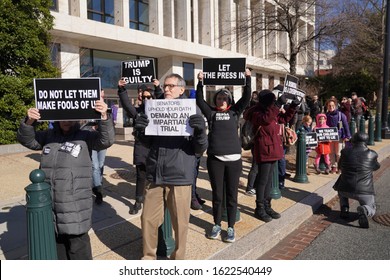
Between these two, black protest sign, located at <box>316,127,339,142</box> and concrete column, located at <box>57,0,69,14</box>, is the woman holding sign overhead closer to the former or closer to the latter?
→ black protest sign, located at <box>316,127,339,142</box>

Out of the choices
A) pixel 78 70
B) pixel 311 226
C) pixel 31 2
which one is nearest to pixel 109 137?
pixel 311 226

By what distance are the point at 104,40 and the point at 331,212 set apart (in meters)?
15.3

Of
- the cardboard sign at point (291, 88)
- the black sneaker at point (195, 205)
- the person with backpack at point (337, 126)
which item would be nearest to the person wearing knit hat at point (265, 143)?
the cardboard sign at point (291, 88)

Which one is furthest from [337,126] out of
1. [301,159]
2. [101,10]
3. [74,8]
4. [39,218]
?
[101,10]

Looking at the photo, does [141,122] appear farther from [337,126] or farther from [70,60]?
[70,60]

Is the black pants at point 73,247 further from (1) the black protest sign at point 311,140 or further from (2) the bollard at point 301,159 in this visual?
(1) the black protest sign at point 311,140

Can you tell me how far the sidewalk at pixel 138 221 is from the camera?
12.7 feet

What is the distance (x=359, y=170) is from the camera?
502cm

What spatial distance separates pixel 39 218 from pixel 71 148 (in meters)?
0.64

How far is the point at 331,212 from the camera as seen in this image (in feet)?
18.3

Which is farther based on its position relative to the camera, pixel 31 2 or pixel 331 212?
pixel 31 2

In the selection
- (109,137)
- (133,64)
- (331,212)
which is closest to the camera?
(109,137)
